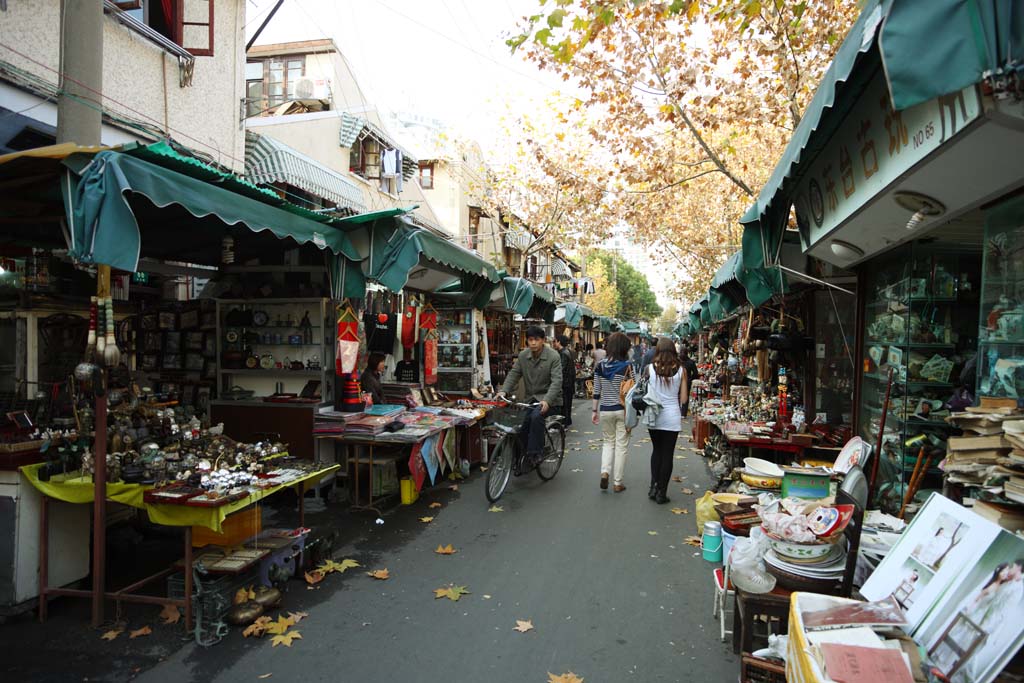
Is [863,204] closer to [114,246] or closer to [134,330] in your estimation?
[114,246]

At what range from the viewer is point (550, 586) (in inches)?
195

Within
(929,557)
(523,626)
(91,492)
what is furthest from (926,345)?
(91,492)

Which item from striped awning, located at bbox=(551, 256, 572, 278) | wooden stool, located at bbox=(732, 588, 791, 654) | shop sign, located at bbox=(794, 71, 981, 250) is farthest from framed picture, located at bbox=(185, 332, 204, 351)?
striped awning, located at bbox=(551, 256, 572, 278)

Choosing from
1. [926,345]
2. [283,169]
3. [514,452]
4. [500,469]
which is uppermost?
[283,169]

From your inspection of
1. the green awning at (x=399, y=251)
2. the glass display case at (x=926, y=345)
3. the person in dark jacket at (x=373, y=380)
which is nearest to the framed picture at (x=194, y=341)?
the person in dark jacket at (x=373, y=380)

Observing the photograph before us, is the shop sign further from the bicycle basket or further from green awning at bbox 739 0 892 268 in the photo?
the bicycle basket

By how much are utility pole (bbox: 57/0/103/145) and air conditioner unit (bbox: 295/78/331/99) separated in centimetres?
1135

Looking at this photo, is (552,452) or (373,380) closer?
(373,380)

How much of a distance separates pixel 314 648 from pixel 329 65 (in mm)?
15960

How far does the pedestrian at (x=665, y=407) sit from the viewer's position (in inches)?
285

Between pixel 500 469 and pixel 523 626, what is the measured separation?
3.42 meters

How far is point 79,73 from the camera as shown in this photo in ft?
16.6

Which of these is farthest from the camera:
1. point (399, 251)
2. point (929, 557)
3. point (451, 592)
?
point (399, 251)

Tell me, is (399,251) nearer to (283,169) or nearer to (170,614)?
(170,614)
